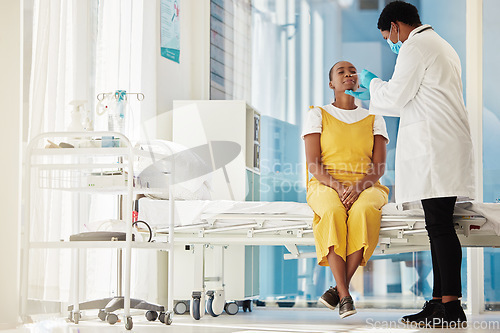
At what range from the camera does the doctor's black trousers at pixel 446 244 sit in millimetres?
3010

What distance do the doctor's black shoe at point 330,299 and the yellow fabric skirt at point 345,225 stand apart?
146 mm

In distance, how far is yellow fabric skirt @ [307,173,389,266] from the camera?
3.21m

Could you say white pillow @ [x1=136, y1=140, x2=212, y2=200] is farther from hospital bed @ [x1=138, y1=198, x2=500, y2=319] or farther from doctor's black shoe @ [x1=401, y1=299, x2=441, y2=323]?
doctor's black shoe @ [x1=401, y1=299, x2=441, y2=323]

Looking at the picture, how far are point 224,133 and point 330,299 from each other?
153cm

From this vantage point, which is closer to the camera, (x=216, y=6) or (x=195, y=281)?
(x=195, y=281)

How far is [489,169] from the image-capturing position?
14.7 ft

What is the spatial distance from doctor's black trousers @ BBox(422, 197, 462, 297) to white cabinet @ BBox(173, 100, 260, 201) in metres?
1.53

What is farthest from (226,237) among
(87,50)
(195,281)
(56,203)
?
(87,50)

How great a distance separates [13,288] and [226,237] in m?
1.01

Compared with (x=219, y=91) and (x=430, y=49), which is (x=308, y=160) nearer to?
(x=430, y=49)

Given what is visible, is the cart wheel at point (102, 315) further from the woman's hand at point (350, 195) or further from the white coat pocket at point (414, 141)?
the white coat pocket at point (414, 141)

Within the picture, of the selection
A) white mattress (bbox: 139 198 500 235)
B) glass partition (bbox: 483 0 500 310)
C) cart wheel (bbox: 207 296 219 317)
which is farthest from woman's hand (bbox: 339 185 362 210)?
glass partition (bbox: 483 0 500 310)

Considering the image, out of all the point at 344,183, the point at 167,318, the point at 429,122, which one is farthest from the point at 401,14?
the point at 167,318

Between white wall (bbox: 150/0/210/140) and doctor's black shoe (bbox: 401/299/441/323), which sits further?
white wall (bbox: 150/0/210/140)
